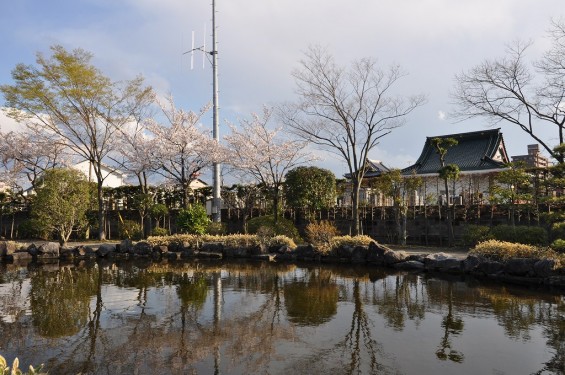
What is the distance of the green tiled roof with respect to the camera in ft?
90.8

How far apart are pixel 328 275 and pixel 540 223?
9609 mm

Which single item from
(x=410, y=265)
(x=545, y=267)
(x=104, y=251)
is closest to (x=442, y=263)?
(x=410, y=265)

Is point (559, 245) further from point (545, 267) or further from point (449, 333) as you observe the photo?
point (449, 333)

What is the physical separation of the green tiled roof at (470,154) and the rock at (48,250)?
2092 cm

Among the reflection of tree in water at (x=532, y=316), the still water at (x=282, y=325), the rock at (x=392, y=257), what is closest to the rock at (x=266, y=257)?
the still water at (x=282, y=325)

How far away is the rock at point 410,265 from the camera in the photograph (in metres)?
13.5

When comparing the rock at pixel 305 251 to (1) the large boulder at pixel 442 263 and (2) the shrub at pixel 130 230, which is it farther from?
(2) the shrub at pixel 130 230

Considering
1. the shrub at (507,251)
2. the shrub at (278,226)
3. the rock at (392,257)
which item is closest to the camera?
the shrub at (507,251)

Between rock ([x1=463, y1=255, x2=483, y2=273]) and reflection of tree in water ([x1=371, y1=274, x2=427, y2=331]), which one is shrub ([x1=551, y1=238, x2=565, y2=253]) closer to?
rock ([x1=463, y1=255, x2=483, y2=273])

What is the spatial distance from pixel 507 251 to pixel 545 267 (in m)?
1.33

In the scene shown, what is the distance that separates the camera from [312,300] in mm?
9516

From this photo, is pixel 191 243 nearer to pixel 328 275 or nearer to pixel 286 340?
pixel 328 275

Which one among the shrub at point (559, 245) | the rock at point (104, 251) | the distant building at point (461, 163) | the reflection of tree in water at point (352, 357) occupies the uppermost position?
the distant building at point (461, 163)

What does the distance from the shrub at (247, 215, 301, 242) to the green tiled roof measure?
38.0 feet
